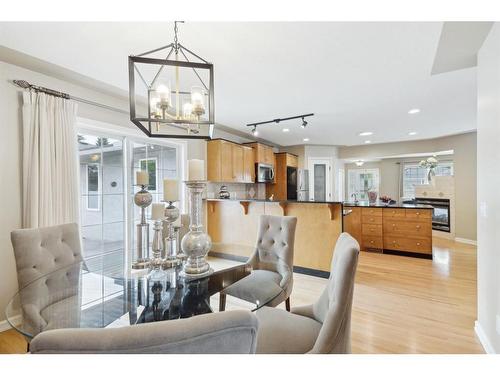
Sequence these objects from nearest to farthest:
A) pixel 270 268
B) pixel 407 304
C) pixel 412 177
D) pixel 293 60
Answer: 1. pixel 270 268
2. pixel 293 60
3. pixel 407 304
4. pixel 412 177

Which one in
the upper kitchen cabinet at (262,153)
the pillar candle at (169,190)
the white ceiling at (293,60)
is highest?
the white ceiling at (293,60)

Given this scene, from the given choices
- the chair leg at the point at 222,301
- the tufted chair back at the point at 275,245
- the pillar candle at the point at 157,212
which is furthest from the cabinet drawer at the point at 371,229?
the pillar candle at the point at 157,212

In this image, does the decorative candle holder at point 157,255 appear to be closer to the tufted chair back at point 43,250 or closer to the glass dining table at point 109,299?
the glass dining table at point 109,299

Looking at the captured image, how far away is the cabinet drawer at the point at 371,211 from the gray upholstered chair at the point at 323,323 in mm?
3776

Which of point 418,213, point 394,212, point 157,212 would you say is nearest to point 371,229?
point 394,212

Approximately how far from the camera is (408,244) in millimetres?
→ 4473

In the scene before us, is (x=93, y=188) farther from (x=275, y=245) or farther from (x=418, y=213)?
(x=418, y=213)

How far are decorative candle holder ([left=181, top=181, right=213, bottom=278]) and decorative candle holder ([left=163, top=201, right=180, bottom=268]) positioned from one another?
0.61 feet

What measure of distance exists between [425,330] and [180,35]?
3.25 metres

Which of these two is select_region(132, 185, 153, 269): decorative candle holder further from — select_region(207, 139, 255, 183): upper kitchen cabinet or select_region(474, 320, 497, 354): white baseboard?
select_region(207, 139, 255, 183): upper kitchen cabinet

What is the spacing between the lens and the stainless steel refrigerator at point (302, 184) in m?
6.76

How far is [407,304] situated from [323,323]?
2065 millimetres

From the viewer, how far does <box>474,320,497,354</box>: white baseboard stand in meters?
1.82
